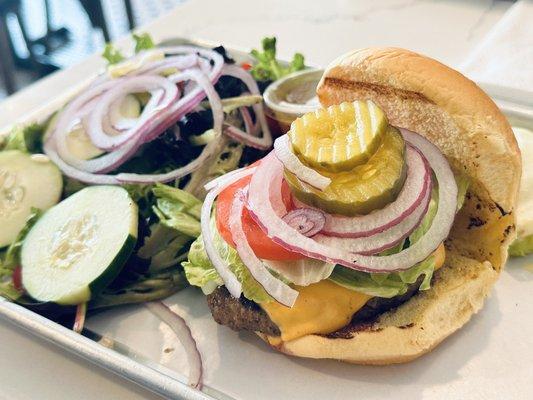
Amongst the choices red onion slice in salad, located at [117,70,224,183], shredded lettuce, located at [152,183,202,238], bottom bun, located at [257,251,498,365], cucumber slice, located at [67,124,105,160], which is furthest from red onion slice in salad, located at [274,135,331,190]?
cucumber slice, located at [67,124,105,160]

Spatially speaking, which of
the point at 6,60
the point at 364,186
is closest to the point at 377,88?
the point at 364,186

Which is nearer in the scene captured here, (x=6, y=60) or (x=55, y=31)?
(x=6, y=60)

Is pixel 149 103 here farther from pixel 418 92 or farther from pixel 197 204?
pixel 418 92

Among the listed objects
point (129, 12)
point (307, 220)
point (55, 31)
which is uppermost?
point (307, 220)

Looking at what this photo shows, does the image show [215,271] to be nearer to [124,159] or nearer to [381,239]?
[381,239]

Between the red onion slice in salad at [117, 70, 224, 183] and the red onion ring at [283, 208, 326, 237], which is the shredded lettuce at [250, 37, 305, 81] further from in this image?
the red onion ring at [283, 208, 326, 237]

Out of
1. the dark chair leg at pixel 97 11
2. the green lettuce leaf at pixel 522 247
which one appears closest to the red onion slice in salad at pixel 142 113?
the green lettuce leaf at pixel 522 247
